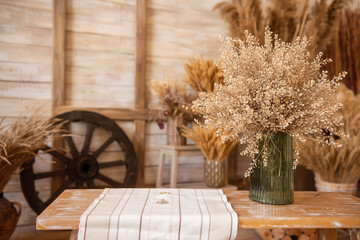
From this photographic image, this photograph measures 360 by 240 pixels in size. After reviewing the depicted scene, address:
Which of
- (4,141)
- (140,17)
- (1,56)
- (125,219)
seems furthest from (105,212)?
(140,17)

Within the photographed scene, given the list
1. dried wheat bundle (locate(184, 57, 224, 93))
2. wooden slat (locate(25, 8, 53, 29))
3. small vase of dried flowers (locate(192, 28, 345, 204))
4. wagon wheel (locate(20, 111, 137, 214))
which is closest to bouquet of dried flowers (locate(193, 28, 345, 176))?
small vase of dried flowers (locate(192, 28, 345, 204))

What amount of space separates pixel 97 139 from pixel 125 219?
1.70 meters

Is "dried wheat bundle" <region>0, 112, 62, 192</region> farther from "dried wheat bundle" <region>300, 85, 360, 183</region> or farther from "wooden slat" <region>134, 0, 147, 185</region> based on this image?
"dried wheat bundle" <region>300, 85, 360, 183</region>

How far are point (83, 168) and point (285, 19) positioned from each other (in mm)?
2098

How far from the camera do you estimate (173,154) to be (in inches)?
99.3

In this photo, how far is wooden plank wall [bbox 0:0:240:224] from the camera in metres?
2.40

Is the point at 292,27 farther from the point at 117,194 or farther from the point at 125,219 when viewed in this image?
the point at 125,219

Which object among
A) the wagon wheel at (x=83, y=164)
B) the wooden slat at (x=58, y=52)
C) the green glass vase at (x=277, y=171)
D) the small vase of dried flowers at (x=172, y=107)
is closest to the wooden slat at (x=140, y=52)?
the small vase of dried flowers at (x=172, y=107)

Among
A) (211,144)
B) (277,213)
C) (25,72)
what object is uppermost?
(25,72)

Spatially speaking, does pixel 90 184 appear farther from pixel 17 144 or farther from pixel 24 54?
pixel 24 54

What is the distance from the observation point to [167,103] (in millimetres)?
2559

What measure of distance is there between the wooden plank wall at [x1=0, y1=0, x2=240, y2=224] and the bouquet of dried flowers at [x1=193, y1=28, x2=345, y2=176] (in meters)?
1.54

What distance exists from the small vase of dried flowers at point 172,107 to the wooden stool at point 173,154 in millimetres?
84

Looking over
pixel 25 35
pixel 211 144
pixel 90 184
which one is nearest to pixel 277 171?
pixel 211 144
